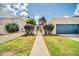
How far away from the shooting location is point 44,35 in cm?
246

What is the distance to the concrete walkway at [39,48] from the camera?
2342 millimetres

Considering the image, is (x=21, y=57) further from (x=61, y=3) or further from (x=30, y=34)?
(x=61, y=3)

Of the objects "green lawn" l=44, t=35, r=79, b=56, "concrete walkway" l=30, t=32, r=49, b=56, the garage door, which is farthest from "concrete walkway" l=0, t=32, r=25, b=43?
the garage door

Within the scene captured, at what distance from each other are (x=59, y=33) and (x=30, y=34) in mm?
413

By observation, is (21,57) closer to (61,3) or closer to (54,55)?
(54,55)

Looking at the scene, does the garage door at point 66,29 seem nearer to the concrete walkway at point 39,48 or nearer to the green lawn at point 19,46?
the concrete walkway at point 39,48

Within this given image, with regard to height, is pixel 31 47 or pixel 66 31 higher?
pixel 66 31

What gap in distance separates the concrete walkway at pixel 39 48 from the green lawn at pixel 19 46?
60mm

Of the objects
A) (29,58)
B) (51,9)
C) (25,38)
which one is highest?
(51,9)

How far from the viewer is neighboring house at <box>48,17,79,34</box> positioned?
241 centimetres

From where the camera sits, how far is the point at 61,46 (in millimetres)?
2391

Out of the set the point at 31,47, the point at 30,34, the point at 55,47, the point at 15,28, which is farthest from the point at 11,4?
the point at 55,47

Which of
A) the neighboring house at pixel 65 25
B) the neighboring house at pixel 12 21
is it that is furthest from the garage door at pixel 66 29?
the neighboring house at pixel 12 21

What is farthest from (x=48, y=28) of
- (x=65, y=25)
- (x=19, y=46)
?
(x=19, y=46)
